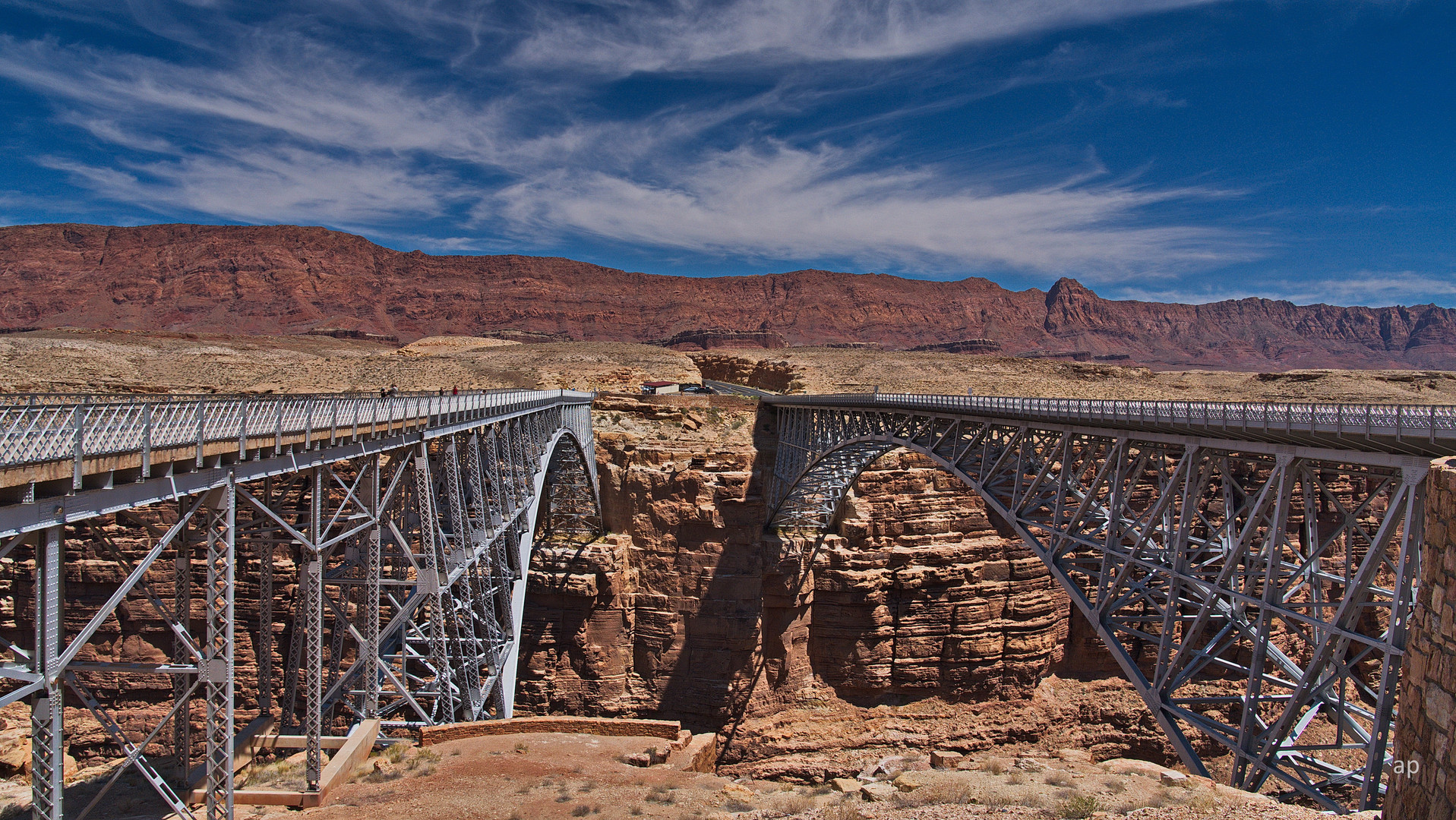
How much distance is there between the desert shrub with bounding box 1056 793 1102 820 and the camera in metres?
9.37

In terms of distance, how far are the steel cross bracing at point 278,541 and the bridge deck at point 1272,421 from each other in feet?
44.8

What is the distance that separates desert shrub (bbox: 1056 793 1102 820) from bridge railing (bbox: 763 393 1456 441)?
6082mm

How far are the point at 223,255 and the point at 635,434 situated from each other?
131 metres

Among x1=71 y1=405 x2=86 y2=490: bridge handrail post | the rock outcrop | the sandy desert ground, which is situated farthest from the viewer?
the rock outcrop

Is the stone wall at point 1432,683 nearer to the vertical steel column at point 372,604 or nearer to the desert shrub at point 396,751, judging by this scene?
Answer: the vertical steel column at point 372,604

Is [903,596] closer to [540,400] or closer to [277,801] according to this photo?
[540,400]

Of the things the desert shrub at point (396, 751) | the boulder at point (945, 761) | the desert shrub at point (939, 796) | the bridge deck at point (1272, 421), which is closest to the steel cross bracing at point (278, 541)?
the desert shrub at point (396, 751)

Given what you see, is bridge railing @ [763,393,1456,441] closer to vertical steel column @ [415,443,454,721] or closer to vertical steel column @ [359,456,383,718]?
vertical steel column @ [415,443,454,721]

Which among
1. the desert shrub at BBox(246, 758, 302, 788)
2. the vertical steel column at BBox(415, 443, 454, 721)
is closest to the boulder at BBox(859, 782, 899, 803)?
the vertical steel column at BBox(415, 443, 454, 721)

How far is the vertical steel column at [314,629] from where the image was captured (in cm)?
1016

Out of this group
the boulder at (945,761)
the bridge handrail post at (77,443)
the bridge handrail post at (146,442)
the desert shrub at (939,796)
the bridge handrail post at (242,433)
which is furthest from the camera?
the boulder at (945,761)

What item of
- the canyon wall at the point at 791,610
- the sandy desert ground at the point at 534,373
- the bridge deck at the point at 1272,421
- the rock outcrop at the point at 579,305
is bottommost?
the canyon wall at the point at 791,610

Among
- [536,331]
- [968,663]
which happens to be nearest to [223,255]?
[536,331]

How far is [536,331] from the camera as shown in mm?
145375
